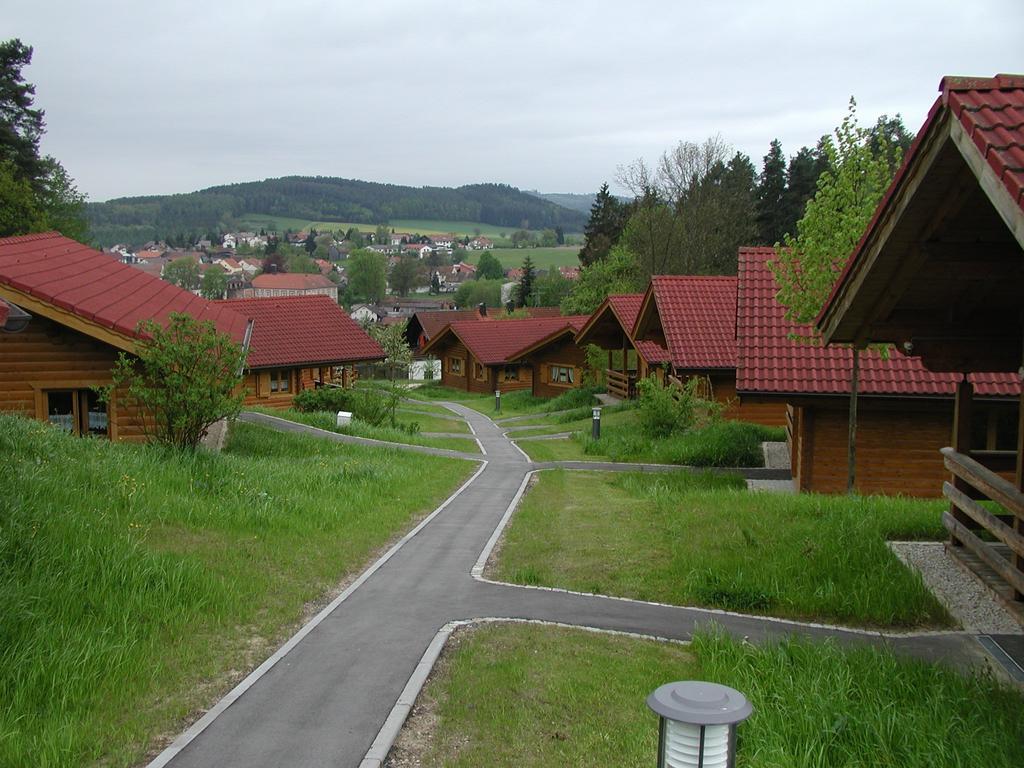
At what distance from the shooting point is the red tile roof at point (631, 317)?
3678cm

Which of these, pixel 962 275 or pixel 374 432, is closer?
pixel 962 275

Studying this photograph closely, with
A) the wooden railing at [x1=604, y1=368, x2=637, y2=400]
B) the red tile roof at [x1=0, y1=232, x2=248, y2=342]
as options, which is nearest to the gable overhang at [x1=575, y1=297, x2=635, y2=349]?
the wooden railing at [x1=604, y1=368, x2=637, y2=400]

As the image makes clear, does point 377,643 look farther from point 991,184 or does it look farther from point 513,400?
point 513,400

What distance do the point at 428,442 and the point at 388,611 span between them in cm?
1926

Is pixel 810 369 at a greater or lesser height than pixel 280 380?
greater

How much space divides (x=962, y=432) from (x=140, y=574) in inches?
359

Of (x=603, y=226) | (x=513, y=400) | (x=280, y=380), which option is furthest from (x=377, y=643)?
(x=603, y=226)

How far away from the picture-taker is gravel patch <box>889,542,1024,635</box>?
28.2ft

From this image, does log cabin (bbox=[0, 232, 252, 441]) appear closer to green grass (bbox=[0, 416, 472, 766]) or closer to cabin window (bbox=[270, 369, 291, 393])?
green grass (bbox=[0, 416, 472, 766])

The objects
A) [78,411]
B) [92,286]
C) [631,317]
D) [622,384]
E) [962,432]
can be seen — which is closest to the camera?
[962,432]

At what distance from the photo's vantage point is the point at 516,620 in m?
8.73

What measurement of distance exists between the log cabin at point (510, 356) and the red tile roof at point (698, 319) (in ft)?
57.3

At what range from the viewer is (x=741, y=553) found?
10602 millimetres

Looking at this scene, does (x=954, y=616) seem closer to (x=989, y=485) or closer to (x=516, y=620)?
(x=989, y=485)
